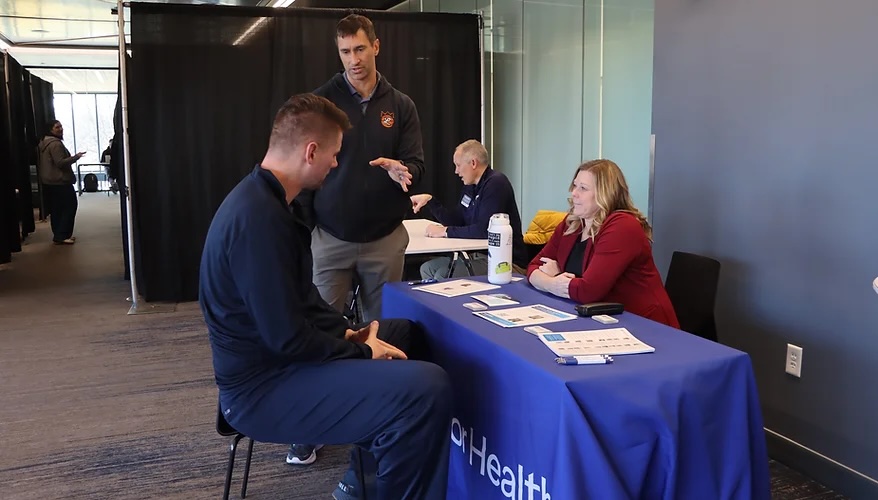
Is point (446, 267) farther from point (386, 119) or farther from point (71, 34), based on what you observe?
point (71, 34)

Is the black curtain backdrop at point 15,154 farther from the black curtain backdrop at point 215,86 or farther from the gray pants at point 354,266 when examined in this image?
the gray pants at point 354,266

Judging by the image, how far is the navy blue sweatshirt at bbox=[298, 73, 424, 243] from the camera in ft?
8.57

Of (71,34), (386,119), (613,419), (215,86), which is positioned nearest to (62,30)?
(71,34)

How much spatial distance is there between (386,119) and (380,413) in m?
1.39

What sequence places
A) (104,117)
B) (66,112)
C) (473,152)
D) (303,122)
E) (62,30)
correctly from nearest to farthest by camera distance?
1. (303,122)
2. (473,152)
3. (62,30)
4. (66,112)
5. (104,117)

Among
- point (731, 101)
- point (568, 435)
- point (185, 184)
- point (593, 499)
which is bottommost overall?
point (593, 499)

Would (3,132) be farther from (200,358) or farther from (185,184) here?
(200,358)

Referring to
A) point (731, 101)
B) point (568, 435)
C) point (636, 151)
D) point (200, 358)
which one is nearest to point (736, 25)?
point (731, 101)

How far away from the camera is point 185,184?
515 cm

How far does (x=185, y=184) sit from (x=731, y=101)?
3.94 meters

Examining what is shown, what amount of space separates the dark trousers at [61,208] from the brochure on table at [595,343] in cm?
829

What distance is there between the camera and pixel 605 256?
83.0 inches

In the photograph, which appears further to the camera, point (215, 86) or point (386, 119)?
point (215, 86)

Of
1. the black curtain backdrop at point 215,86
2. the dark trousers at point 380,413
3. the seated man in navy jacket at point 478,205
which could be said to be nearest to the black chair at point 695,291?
the seated man in navy jacket at point 478,205
